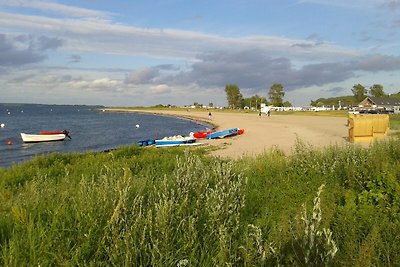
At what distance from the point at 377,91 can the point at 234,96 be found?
2497 inches

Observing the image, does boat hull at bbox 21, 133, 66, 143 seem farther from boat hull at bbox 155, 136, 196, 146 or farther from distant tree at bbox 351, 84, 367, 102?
distant tree at bbox 351, 84, 367, 102

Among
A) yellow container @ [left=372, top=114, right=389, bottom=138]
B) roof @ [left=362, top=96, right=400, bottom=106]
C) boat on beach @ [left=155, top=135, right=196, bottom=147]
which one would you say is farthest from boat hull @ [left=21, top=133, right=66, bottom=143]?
roof @ [left=362, top=96, right=400, bottom=106]

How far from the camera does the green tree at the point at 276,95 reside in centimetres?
14212

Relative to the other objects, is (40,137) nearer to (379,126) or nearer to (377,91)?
(379,126)

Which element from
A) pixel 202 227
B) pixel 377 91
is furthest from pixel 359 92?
pixel 202 227

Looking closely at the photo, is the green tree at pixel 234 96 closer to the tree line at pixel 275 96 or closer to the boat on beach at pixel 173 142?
the tree line at pixel 275 96

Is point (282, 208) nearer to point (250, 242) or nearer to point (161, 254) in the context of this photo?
point (250, 242)

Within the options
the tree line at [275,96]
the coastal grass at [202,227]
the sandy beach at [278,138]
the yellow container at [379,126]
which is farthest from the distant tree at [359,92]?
the coastal grass at [202,227]

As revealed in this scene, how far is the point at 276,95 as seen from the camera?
472 ft

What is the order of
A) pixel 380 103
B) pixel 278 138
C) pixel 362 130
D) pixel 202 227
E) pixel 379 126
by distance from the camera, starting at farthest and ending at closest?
pixel 380 103 < pixel 278 138 < pixel 379 126 < pixel 362 130 < pixel 202 227

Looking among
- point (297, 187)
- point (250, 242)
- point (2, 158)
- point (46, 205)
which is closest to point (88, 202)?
point (46, 205)

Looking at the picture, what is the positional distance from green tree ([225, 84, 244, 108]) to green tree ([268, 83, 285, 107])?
2581 cm

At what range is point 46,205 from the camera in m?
5.01

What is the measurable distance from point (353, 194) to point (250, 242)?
3811mm
